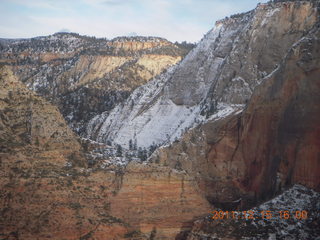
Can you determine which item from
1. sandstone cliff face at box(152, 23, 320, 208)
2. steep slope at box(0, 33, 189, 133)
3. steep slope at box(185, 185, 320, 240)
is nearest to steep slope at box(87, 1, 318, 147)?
sandstone cliff face at box(152, 23, 320, 208)

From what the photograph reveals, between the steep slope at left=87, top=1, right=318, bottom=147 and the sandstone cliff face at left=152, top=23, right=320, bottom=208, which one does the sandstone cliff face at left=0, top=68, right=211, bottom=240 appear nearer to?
the sandstone cliff face at left=152, top=23, right=320, bottom=208

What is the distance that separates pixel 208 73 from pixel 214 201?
Answer: 107 feet

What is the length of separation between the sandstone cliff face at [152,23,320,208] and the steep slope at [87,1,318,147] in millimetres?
4388

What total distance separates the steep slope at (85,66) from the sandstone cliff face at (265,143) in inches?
1647

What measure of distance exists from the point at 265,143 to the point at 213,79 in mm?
30085

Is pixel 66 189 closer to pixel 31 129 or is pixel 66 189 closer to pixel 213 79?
pixel 31 129

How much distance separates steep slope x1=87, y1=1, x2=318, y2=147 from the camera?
59219mm

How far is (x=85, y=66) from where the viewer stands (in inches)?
5108

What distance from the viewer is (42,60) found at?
5655 inches

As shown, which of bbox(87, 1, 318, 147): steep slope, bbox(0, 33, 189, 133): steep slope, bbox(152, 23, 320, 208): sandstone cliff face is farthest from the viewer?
bbox(0, 33, 189, 133): steep slope

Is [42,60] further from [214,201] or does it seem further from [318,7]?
[214,201]

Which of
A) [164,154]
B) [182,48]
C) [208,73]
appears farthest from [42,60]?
[164,154]
